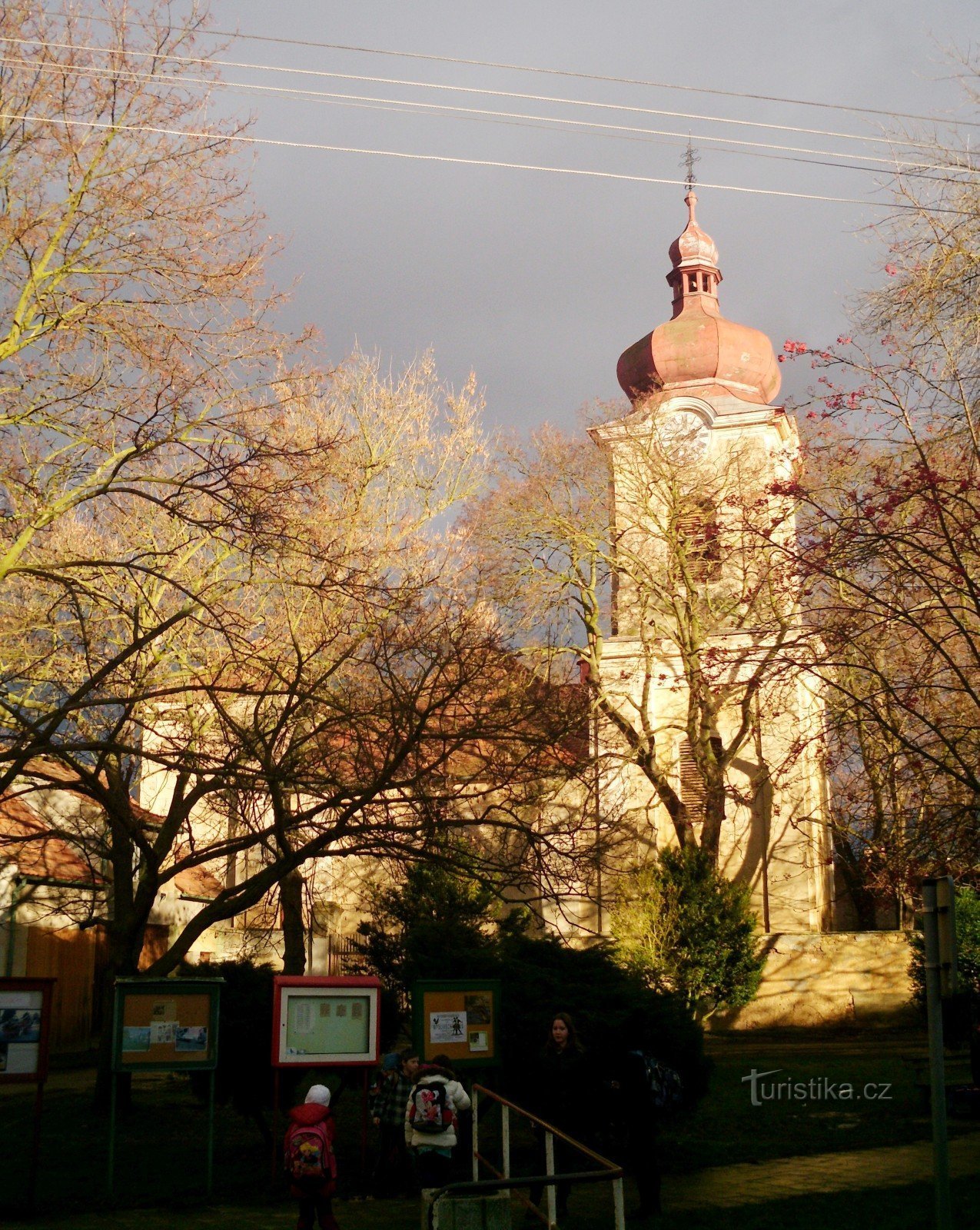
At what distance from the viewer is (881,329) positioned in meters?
13.3

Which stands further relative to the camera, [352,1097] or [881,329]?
[352,1097]

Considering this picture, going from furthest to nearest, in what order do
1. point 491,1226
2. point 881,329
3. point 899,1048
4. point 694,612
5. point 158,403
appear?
point 694,612 → point 899,1048 → point 158,403 → point 881,329 → point 491,1226

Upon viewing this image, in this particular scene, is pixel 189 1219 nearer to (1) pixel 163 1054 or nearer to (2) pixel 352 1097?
Result: (1) pixel 163 1054

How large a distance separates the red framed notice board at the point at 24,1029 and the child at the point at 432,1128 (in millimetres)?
3358

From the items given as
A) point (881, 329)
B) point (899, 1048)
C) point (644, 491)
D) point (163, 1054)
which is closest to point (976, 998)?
point (899, 1048)

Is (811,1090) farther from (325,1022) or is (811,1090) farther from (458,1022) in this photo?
(325,1022)

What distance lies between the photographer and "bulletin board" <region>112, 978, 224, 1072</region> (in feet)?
40.5

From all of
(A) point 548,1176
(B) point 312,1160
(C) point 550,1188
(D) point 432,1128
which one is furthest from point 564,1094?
(A) point 548,1176

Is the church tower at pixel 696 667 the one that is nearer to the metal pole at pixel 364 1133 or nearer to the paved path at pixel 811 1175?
the paved path at pixel 811 1175

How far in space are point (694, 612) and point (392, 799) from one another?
2043 cm

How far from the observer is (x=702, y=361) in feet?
136

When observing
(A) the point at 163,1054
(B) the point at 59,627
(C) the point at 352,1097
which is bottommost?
(C) the point at 352,1097

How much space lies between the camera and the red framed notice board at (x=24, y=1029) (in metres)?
11.5

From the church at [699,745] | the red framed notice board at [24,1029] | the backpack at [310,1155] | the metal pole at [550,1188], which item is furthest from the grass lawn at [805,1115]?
the church at [699,745]
